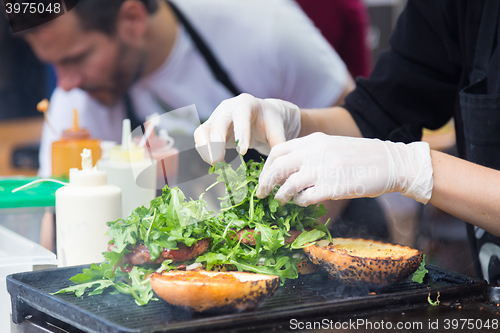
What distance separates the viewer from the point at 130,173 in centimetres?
138

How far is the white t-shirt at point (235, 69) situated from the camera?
1.71 meters

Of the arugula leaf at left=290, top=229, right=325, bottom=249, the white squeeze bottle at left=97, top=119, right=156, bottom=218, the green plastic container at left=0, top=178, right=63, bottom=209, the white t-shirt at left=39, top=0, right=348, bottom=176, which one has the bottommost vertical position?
the arugula leaf at left=290, top=229, right=325, bottom=249

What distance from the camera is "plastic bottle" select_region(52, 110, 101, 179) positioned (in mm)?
1738

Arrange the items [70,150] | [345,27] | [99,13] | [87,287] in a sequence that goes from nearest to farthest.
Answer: [87,287] < [70,150] < [99,13] < [345,27]

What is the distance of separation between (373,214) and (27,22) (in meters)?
1.43

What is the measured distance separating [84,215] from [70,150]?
2.15 feet

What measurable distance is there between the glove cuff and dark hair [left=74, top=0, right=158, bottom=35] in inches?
63.2

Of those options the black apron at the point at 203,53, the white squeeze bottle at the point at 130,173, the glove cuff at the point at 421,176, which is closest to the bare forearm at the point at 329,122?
the black apron at the point at 203,53

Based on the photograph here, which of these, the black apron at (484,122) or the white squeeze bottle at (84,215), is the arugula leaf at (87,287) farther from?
the black apron at (484,122)

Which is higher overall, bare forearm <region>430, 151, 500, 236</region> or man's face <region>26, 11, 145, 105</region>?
man's face <region>26, 11, 145, 105</region>

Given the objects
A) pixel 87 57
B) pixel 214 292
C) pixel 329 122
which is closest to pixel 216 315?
pixel 214 292

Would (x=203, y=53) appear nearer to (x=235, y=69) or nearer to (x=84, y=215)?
(x=235, y=69)

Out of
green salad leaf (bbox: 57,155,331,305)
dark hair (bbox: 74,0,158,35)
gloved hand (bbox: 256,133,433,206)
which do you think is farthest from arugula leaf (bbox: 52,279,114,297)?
dark hair (bbox: 74,0,158,35)

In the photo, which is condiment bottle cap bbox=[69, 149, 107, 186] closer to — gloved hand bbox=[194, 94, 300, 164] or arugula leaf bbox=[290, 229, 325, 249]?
gloved hand bbox=[194, 94, 300, 164]
